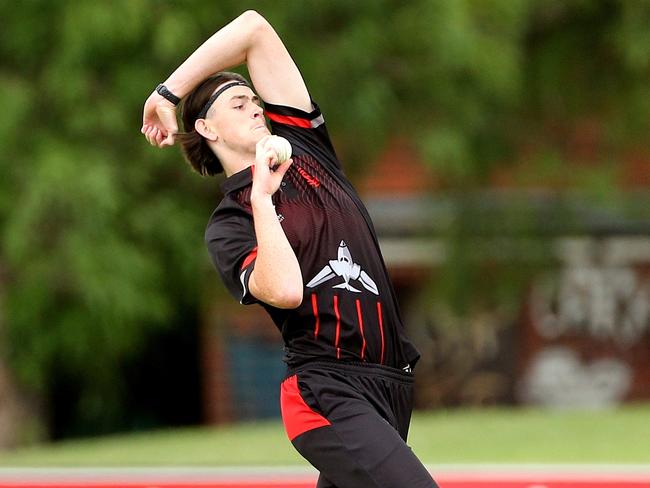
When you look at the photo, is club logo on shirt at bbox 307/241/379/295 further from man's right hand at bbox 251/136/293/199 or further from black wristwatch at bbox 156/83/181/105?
black wristwatch at bbox 156/83/181/105

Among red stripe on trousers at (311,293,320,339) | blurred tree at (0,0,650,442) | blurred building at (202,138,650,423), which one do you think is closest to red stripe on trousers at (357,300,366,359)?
red stripe on trousers at (311,293,320,339)

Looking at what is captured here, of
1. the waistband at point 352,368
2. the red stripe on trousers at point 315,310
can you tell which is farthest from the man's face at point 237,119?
the waistband at point 352,368

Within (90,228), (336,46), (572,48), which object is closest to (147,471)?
(90,228)

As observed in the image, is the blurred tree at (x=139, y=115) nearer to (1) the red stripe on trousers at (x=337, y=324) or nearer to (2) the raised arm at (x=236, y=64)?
(2) the raised arm at (x=236, y=64)

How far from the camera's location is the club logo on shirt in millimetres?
4172

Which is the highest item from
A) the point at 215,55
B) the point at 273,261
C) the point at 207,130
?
the point at 215,55

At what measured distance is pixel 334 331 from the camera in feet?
13.7

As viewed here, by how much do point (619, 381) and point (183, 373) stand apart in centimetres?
561

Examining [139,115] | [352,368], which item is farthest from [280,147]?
[139,115]

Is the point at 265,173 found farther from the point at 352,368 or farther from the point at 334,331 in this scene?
the point at 352,368

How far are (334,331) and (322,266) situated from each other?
0.68 ft

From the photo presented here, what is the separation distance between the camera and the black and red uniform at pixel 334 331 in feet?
13.4

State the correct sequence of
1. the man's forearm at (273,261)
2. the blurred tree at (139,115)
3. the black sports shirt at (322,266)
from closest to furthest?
the man's forearm at (273,261) → the black sports shirt at (322,266) → the blurred tree at (139,115)

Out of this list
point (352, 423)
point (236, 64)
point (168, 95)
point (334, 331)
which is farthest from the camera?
point (236, 64)
